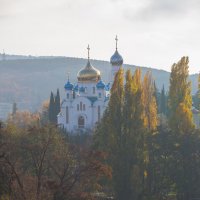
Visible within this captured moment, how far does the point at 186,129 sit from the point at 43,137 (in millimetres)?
11253

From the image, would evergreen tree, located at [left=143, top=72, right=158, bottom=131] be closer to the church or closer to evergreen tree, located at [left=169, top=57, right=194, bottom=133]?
evergreen tree, located at [left=169, top=57, right=194, bottom=133]

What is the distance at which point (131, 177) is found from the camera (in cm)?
3484

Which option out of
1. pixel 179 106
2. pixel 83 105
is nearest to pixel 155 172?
pixel 179 106

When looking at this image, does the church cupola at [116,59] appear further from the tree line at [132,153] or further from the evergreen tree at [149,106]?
the tree line at [132,153]

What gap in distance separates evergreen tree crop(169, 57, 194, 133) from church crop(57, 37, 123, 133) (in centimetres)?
2218

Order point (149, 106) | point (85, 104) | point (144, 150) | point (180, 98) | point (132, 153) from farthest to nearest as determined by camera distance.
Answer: point (85, 104), point (149, 106), point (180, 98), point (144, 150), point (132, 153)

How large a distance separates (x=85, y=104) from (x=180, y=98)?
24.6m

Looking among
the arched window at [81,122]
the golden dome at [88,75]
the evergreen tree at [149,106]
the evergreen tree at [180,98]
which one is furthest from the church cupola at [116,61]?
the evergreen tree at [180,98]

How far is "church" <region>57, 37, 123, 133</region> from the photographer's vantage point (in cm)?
6562

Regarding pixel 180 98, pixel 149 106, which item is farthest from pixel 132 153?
pixel 149 106

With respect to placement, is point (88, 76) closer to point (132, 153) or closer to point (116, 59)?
point (116, 59)

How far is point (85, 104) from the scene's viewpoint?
6594 cm

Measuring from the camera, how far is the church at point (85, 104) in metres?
65.6

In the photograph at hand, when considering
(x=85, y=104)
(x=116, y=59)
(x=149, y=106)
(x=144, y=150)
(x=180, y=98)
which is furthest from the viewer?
(x=116, y=59)
